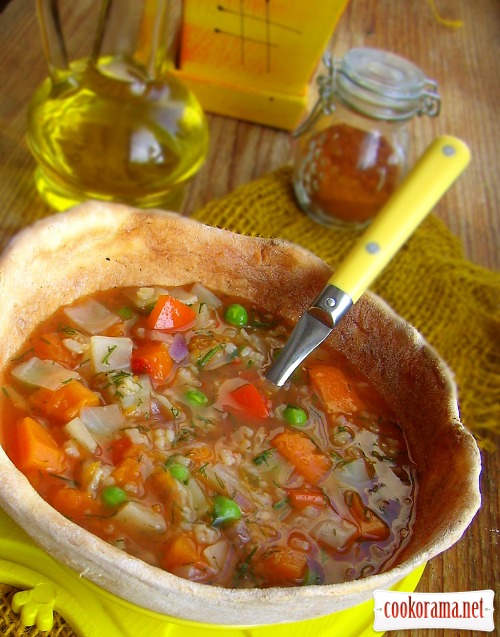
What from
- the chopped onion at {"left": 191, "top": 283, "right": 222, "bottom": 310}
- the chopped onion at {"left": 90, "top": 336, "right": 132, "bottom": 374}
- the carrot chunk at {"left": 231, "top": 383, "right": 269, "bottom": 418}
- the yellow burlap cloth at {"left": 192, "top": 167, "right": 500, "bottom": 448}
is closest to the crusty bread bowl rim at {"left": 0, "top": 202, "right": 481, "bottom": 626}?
the chopped onion at {"left": 191, "top": 283, "right": 222, "bottom": 310}

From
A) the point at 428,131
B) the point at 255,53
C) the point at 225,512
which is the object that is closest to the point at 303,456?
the point at 225,512

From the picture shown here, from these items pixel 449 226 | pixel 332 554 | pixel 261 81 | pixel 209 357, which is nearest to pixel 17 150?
pixel 261 81

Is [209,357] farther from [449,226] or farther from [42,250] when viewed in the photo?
[449,226]

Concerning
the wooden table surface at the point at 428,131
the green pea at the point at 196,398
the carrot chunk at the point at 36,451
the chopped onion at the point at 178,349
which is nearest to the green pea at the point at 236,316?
the chopped onion at the point at 178,349

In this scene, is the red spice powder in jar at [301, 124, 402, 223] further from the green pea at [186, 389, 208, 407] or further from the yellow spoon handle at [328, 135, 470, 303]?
the green pea at [186, 389, 208, 407]

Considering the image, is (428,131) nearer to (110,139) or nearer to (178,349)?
(110,139)

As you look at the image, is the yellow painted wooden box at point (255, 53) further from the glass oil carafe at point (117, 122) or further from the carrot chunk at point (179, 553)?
the carrot chunk at point (179, 553)
